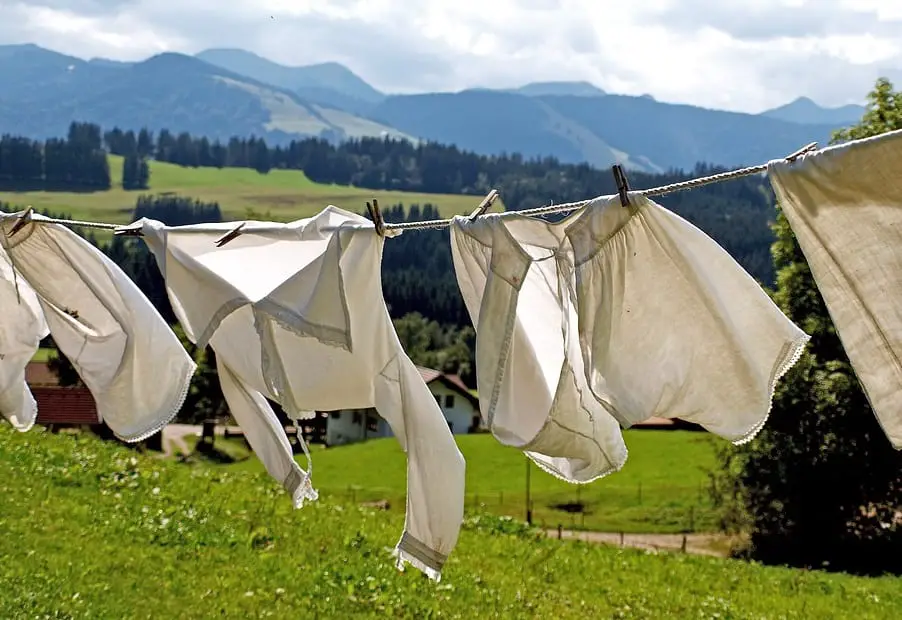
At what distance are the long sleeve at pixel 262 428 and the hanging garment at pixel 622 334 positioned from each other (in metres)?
1.47

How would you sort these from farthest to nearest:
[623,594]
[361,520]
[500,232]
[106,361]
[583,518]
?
[583,518] < [361,520] < [623,594] < [106,361] < [500,232]

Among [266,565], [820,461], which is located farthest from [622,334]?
[820,461]

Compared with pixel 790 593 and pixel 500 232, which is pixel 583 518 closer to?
pixel 790 593

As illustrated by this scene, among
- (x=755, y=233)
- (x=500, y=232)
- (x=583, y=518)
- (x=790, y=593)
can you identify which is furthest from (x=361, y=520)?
(x=755, y=233)

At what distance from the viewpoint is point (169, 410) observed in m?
5.87

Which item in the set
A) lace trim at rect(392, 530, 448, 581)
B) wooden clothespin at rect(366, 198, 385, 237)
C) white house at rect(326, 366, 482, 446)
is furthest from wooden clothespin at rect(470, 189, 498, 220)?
white house at rect(326, 366, 482, 446)

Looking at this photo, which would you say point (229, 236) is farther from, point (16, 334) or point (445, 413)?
point (445, 413)

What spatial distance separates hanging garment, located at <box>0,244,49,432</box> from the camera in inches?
261

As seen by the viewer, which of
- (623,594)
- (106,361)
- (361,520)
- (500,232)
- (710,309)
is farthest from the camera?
(361,520)

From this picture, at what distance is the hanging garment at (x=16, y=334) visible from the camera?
21.7 ft

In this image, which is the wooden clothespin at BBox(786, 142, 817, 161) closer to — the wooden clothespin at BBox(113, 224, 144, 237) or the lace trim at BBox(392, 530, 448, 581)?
the lace trim at BBox(392, 530, 448, 581)

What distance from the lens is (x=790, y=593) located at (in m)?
12.7

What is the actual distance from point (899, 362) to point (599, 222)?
1.26 meters

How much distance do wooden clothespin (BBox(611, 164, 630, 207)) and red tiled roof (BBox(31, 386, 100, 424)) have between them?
145ft
